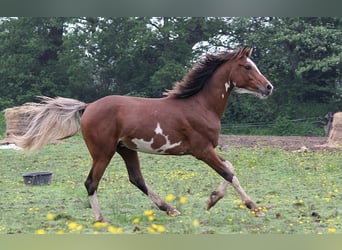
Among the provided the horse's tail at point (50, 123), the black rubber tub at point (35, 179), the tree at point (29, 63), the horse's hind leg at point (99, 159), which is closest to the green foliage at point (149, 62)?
the tree at point (29, 63)

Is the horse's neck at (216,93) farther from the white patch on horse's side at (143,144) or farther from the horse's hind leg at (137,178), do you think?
the horse's hind leg at (137,178)

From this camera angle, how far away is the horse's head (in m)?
5.16

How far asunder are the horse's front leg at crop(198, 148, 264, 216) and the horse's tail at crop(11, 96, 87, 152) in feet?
4.33

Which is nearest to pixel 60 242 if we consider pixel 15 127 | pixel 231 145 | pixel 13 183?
pixel 13 183

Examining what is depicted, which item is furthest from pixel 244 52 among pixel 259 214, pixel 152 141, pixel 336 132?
pixel 336 132

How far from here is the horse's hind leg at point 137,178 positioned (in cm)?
513

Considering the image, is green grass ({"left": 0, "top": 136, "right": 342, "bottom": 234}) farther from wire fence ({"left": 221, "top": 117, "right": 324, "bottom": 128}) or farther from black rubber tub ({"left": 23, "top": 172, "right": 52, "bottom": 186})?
wire fence ({"left": 221, "top": 117, "right": 324, "bottom": 128})

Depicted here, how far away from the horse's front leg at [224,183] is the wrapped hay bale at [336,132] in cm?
993

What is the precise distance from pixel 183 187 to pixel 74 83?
1528 cm

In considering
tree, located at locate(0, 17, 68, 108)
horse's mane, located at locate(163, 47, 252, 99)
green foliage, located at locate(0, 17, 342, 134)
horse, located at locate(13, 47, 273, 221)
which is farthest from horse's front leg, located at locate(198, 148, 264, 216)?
tree, located at locate(0, 17, 68, 108)

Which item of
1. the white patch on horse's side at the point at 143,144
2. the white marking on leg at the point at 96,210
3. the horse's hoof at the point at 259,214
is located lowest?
the white marking on leg at the point at 96,210

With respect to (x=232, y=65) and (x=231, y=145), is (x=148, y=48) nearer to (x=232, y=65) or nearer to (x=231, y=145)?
(x=231, y=145)

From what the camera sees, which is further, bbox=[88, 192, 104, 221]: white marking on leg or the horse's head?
the horse's head

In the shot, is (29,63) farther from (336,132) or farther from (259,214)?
(259,214)
